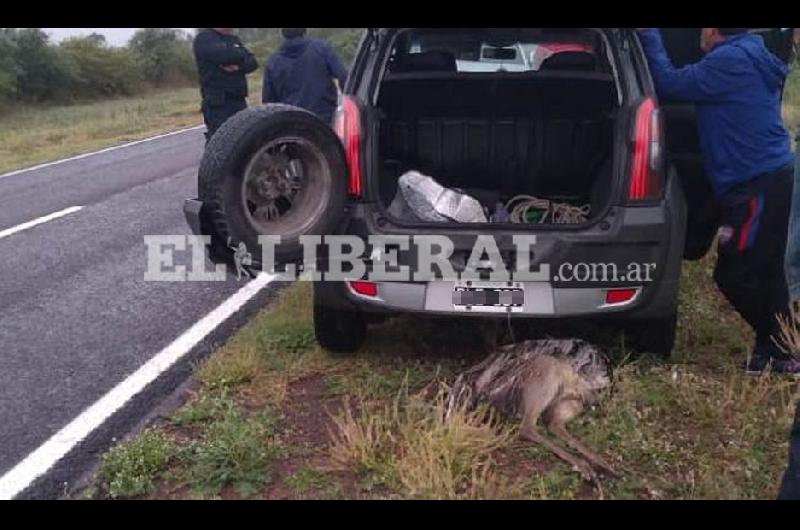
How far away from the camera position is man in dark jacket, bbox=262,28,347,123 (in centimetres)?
657

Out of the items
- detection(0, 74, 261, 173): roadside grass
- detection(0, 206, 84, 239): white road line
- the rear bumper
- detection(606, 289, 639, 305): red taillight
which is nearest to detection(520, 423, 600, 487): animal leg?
the rear bumper

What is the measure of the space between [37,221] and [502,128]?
549cm

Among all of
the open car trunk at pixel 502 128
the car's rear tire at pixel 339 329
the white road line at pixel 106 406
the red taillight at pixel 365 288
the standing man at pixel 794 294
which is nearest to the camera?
the standing man at pixel 794 294

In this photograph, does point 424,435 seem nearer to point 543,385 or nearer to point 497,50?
point 543,385

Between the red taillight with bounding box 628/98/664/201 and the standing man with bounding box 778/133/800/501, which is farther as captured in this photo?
the red taillight with bounding box 628/98/664/201

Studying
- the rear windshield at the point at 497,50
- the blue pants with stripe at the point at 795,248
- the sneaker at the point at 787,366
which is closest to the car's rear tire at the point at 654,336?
the sneaker at the point at 787,366

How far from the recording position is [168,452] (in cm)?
326

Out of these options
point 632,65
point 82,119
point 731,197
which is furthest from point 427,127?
point 82,119

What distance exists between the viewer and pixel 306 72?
21.6 ft

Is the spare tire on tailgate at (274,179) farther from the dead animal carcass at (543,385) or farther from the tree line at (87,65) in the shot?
the tree line at (87,65)

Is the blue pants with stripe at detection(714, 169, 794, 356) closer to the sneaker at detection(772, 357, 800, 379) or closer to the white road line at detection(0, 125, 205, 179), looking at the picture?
the sneaker at detection(772, 357, 800, 379)

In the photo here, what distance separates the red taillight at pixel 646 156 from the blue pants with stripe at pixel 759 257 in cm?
65

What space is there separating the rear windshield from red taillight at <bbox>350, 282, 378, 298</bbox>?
133cm

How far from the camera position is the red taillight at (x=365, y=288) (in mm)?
3627
